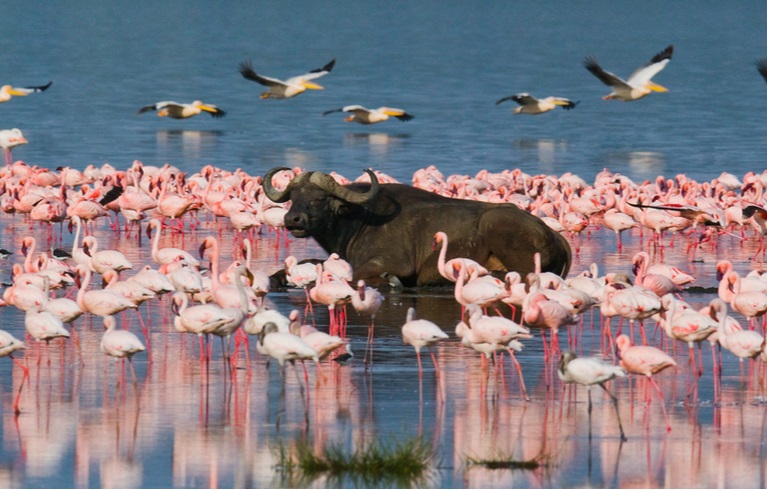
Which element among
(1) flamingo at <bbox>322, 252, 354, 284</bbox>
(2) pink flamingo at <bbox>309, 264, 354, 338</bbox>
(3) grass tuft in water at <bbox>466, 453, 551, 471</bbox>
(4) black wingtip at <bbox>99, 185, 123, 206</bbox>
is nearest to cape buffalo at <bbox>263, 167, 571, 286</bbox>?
(1) flamingo at <bbox>322, 252, 354, 284</bbox>

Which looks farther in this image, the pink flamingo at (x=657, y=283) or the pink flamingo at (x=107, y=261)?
the pink flamingo at (x=107, y=261)

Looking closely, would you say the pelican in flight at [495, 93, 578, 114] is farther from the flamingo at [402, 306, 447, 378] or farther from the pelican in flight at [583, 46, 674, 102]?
the flamingo at [402, 306, 447, 378]

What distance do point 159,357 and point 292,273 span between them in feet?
8.56

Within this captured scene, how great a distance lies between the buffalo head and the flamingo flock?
1.03 metres

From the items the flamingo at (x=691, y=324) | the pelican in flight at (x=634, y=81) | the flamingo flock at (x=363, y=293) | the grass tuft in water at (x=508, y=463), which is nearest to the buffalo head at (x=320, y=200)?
the flamingo flock at (x=363, y=293)

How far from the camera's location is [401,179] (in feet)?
109

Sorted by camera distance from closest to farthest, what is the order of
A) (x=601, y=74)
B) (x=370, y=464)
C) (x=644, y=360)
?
(x=370, y=464), (x=644, y=360), (x=601, y=74)

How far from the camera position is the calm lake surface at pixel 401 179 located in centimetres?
986

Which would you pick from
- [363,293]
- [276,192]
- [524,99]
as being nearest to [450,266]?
[363,293]

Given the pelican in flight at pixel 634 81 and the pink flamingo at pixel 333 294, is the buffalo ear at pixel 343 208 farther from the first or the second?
the pelican in flight at pixel 634 81

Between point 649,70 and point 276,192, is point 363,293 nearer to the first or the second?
point 276,192

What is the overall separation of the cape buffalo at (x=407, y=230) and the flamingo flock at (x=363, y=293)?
0.36m

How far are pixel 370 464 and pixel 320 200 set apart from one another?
368 inches

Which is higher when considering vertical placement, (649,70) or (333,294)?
(649,70)
